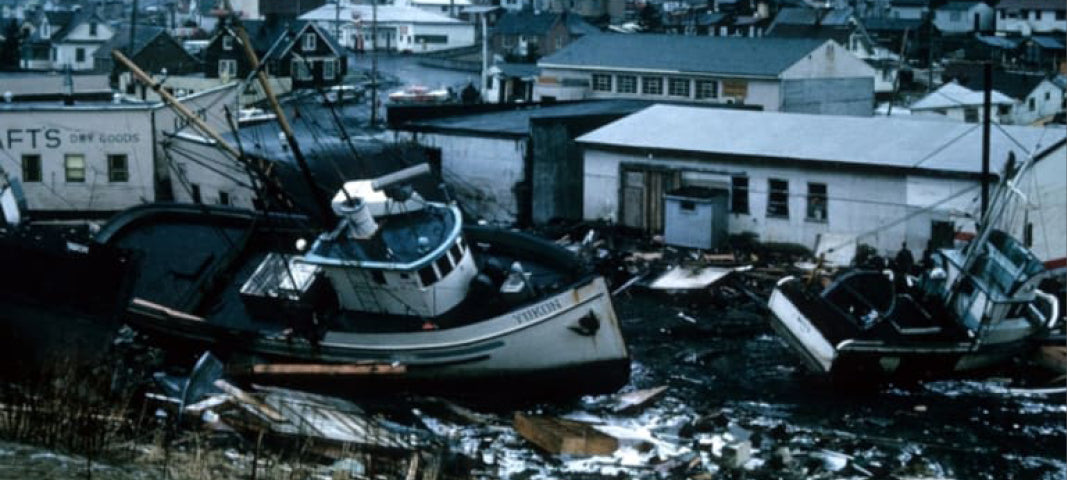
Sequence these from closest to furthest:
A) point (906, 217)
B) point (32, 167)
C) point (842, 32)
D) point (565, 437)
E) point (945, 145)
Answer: point (565, 437)
point (906, 217)
point (945, 145)
point (32, 167)
point (842, 32)

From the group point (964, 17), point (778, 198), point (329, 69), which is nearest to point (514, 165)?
point (778, 198)

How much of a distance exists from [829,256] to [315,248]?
36.5 feet

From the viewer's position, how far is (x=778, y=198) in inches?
1113

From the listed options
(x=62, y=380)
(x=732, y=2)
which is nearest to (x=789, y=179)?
(x=62, y=380)

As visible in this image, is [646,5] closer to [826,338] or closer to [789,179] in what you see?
[789,179]

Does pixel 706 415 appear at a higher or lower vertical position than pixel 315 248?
lower

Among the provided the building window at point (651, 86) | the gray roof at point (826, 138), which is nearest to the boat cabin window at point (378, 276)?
the gray roof at point (826, 138)

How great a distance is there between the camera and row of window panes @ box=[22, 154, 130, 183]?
107 ft

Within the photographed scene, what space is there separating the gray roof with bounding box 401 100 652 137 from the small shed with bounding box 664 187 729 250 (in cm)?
479

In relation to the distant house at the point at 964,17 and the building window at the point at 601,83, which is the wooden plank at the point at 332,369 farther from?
the distant house at the point at 964,17

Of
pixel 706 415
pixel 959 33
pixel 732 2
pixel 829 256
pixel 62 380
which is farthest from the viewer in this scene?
pixel 732 2

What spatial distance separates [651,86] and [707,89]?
188 cm

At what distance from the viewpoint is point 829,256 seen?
87.2 feet

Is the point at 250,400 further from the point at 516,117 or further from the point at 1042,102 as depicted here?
the point at 1042,102
